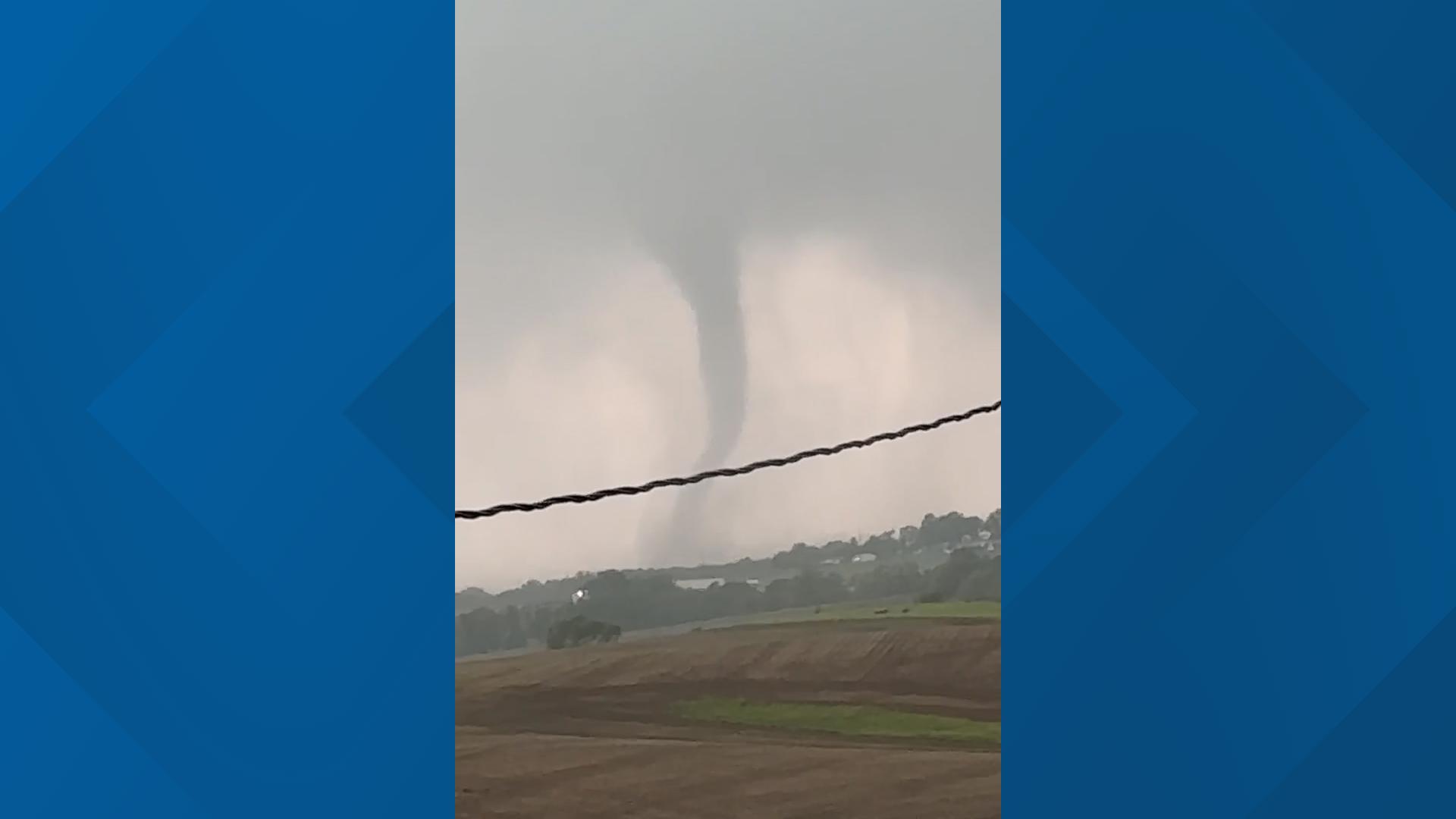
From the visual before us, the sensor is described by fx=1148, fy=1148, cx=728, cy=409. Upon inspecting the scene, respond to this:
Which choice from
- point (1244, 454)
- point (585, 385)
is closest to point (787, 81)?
point (585, 385)

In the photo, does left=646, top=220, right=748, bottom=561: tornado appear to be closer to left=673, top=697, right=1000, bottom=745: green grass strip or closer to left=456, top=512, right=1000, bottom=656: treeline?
left=456, top=512, right=1000, bottom=656: treeline

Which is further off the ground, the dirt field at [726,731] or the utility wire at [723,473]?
the utility wire at [723,473]

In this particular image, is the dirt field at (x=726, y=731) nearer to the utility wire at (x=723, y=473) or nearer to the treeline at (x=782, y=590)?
the treeline at (x=782, y=590)

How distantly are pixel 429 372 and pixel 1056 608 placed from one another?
848 mm

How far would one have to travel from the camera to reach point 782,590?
149 centimetres

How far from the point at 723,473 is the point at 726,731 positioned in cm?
33

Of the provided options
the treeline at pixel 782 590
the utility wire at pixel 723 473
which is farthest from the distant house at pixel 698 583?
the utility wire at pixel 723 473

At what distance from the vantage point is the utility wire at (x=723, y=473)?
4.74 feet

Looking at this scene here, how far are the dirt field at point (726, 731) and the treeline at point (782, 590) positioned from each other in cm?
3

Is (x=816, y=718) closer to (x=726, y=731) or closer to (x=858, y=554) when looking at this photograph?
(x=726, y=731)

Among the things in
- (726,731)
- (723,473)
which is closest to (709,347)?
(723,473)

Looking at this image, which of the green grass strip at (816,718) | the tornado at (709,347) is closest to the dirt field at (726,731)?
the green grass strip at (816,718)

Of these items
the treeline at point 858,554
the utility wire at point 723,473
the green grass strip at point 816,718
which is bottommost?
the green grass strip at point 816,718

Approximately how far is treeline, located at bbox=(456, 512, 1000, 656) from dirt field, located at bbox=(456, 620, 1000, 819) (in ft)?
0.11
